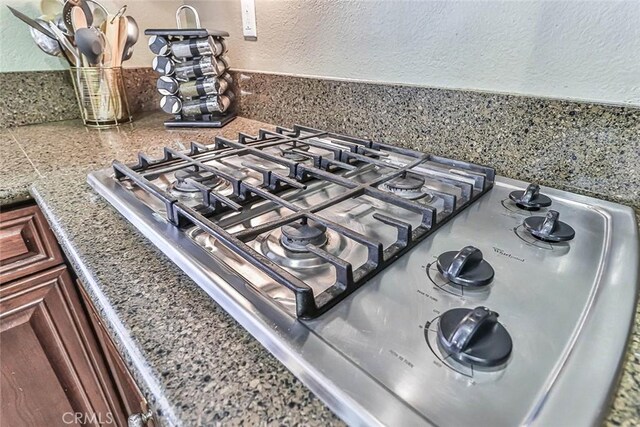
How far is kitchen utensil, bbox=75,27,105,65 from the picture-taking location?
949mm

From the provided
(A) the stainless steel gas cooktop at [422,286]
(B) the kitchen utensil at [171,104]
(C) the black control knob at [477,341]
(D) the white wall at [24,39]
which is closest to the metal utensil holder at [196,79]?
(B) the kitchen utensil at [171,104]

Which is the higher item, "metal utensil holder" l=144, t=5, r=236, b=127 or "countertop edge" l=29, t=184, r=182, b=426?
"metal utensil holder" l=144, t=5, r=236, b=127

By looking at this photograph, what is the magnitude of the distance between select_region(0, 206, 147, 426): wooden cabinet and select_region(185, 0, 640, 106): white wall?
2.44 feet

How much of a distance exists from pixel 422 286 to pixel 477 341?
0.09m

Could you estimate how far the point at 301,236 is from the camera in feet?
1.41

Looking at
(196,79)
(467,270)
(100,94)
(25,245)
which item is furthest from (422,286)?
(100,94)

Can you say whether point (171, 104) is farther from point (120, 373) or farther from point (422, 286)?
point (422, 286)

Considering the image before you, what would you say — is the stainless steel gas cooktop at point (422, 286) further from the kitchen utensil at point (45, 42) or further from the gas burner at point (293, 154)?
the kitchen utensil at point (45, 42)

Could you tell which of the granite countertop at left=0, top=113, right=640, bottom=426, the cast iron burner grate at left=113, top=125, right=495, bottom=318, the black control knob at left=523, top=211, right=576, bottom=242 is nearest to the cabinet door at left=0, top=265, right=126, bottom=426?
the granite countertop at left=0, top=113, right=640, bottom=426

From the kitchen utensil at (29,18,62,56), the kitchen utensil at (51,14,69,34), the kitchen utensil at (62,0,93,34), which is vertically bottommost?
the kitchen utensil at (29,18,62,56)

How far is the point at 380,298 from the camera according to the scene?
356 mm

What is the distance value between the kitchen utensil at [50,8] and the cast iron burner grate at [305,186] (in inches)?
28.7

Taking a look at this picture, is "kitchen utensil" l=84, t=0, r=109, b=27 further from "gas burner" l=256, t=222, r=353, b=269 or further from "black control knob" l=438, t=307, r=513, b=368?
"black control knob" l=438, t=307, r=513, b=368

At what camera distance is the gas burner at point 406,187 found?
0.59m
